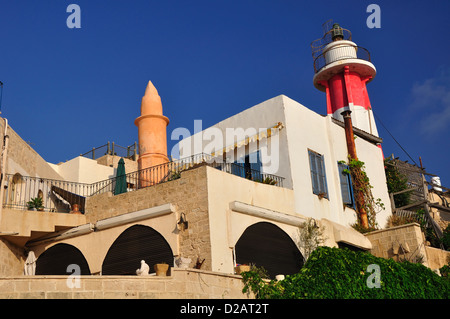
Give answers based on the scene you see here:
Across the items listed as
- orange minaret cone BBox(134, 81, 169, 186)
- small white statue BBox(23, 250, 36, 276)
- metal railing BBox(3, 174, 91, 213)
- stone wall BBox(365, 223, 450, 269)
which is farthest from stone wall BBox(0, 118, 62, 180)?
stone wall BBox(365, 223, 450, 269)

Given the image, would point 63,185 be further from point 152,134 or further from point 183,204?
point 183,204

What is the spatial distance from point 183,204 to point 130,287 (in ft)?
A: 14.8

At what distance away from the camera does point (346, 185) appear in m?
21.9

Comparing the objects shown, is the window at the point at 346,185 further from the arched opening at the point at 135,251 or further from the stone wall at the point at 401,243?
the arched opening at the point at 135,251

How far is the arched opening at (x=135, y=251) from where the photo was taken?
1667 cm

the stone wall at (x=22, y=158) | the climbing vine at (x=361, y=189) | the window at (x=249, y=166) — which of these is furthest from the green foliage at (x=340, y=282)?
the stone wall at (x=22, y=158)

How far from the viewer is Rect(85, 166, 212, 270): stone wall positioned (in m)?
16.1

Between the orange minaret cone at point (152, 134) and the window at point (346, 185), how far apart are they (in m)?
6.57

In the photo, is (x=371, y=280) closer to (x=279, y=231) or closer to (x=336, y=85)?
(x=279, y=231)

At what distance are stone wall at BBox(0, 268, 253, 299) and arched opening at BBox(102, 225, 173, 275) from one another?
9.50 ft

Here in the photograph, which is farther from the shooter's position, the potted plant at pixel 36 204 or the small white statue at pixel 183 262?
the potted plant at pixel 36 204

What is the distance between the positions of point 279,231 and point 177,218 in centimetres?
338

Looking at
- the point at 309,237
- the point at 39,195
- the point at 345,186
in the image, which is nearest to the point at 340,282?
the point at 309,237

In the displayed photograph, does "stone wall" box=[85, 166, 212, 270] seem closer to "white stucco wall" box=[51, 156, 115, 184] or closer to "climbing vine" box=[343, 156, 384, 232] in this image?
"climbing vine" box=[343, 156, 384, 232]
